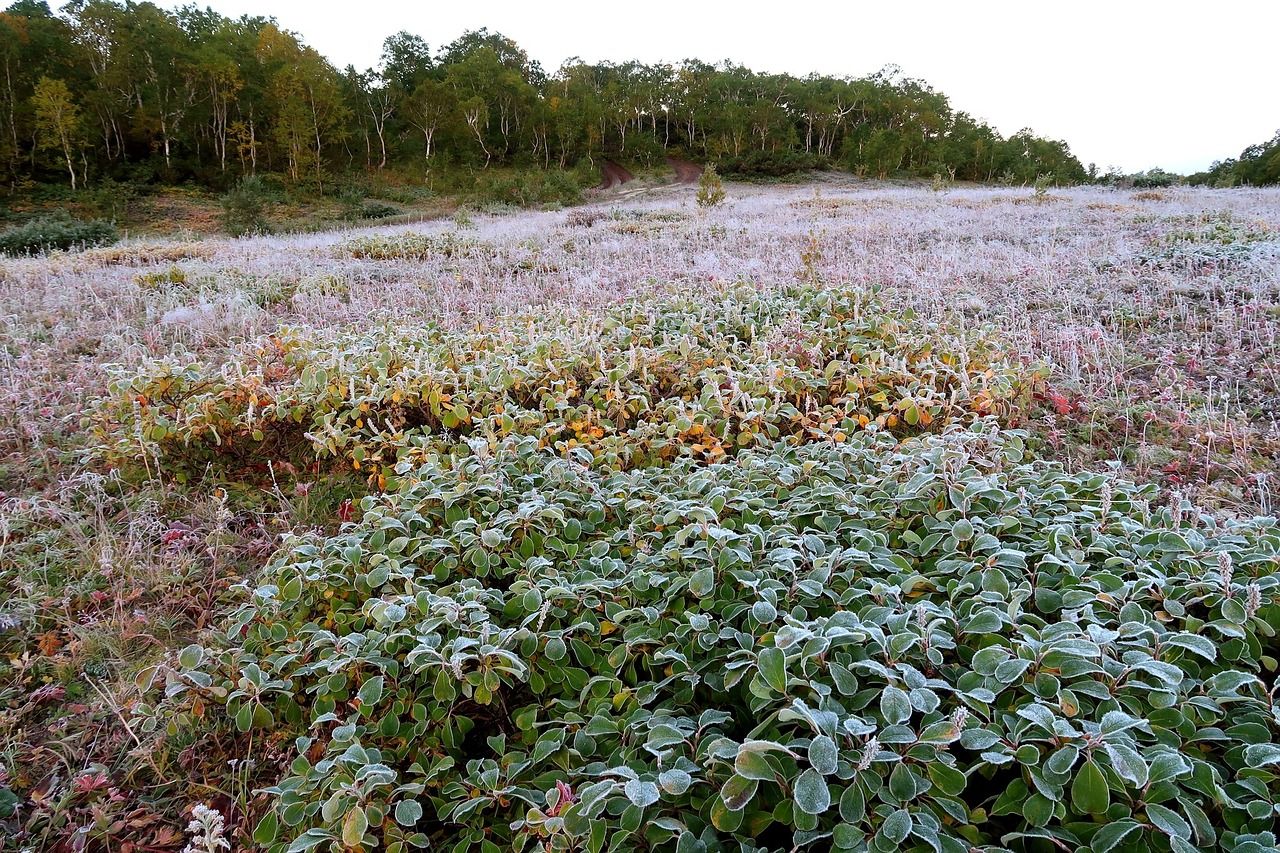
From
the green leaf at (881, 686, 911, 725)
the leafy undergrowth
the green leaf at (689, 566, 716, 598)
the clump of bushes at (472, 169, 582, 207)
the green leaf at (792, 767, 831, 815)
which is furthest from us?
the clump of bushes at (472, 169, 582, 207)

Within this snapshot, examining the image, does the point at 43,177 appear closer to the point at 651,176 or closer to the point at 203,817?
the point at 651,176

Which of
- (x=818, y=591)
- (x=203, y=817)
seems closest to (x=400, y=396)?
(x=203, y=817)

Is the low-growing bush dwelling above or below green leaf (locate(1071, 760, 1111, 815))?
above

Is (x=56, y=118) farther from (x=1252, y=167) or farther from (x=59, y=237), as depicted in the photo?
(x=1252, y=167)

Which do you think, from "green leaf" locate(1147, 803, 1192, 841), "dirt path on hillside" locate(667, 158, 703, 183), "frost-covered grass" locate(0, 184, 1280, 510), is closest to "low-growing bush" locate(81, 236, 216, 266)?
"frost-covered grass" locate(0, 184, 1280, 510)

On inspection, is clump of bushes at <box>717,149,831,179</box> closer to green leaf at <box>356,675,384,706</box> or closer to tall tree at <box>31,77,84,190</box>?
tall tree at <box>31,77,84,190</box>

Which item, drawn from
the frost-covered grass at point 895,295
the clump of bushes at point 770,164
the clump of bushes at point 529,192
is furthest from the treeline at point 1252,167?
the frost-covered grass at point 895,295

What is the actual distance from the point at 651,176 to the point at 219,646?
A: 49.6 m

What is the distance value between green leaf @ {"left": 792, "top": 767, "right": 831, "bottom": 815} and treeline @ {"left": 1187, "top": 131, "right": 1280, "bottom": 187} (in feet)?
151

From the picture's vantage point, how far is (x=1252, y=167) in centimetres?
4025

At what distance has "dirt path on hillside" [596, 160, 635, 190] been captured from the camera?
44688mm

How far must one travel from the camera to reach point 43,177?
112 feet

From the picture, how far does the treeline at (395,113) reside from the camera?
3731 centimetres

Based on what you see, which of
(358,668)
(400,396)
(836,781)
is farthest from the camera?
(400,396)
